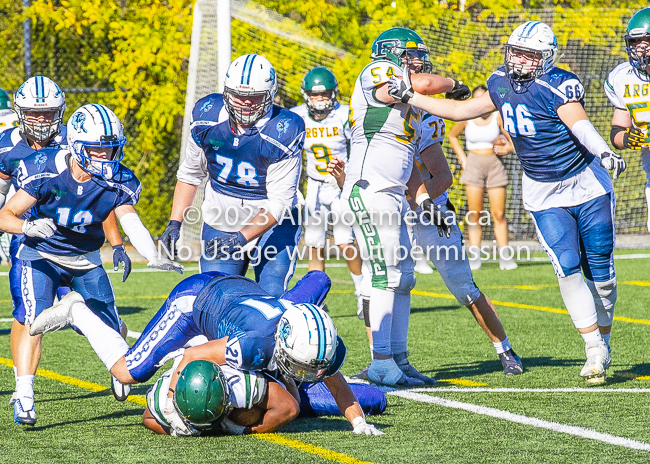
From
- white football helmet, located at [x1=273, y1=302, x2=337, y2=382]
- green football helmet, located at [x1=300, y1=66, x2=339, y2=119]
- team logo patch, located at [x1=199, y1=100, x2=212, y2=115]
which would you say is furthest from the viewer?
green football helmet, located at [x1=300, y1=66, x2=339, y2=119]

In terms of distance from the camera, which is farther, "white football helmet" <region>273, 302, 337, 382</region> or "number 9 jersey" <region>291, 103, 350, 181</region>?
"number 9 jersey" <region>291, 103, 350, 181</region>

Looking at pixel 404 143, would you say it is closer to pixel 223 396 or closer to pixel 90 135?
pixel 90 135

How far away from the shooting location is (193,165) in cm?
561

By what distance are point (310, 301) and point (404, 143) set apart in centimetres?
155

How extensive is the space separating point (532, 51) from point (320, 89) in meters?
3.25

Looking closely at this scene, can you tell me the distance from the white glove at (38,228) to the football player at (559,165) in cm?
192

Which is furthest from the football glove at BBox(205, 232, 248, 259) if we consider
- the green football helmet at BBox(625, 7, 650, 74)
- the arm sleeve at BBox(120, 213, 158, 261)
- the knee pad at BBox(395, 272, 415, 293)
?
the green football helmet at BBox(625, 7, 650, 74)

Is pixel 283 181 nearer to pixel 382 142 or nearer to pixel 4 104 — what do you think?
pixel 382 142

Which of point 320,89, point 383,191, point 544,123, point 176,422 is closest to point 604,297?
point 544,123

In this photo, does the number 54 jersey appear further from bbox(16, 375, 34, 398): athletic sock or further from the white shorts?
the white shorts

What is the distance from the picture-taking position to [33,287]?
16.5 ft

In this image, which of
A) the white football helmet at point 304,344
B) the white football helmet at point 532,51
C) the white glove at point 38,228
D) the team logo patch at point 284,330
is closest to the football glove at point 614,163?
the white football helmet at point 532,51

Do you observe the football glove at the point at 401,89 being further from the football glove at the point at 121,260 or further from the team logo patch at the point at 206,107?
the football glove at the point at 121,260

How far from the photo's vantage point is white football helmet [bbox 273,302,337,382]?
153 inches
